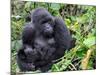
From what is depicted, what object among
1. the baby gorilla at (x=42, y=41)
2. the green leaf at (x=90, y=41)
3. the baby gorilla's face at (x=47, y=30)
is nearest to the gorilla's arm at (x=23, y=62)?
the baby gorilla at (x=42, y=41)

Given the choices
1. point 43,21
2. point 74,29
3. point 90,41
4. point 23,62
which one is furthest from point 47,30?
point 90,41

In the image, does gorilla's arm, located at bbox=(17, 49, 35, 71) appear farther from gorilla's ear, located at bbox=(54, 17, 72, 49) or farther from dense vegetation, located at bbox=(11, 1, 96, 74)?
gorilla's ear, located at bbox=(54, 17, 72, 49)

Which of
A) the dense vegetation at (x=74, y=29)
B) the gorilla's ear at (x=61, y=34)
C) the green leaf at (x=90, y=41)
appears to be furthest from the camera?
the green leaf at (x=90, y=41)

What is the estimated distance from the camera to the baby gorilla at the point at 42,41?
2.39m

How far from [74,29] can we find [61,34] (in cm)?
18

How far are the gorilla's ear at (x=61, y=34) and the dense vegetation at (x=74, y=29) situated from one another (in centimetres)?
6

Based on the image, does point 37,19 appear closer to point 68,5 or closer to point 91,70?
point 68,5

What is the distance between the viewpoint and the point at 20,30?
2371 millimetres

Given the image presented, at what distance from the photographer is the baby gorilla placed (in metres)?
2.39

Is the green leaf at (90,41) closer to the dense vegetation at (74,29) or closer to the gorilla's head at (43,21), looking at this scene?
the dense vegetation at (74,29)

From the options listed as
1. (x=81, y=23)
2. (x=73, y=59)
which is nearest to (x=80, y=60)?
(x=73, y=59)

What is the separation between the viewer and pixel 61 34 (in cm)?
253

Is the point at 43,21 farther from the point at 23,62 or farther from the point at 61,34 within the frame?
the point at 23,62

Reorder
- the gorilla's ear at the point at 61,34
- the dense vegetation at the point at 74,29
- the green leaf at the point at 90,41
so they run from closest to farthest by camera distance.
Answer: the dense vegetation at the point at 74,29 < the gorilla's ear at the point at 61,34 < the green leaf at the point at 90,41
